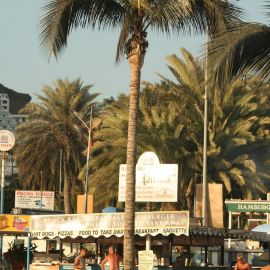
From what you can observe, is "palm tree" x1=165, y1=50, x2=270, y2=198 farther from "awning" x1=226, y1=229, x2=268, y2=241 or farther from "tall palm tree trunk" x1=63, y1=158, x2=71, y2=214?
"awning" x1=226, y1=229, x2=268, y2=241

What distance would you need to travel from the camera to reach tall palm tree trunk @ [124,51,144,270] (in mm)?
20672

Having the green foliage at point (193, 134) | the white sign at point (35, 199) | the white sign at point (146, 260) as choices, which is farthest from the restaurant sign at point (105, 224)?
the white sign at point (35, 199)

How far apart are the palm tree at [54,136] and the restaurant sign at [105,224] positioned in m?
30.9

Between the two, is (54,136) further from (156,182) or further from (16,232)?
(16,232)

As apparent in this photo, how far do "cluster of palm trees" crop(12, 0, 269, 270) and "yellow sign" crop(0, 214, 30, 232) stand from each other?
495 centimetres

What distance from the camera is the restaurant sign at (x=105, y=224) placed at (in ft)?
76.8

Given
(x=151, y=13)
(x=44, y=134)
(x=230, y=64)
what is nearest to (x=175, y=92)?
(x=44, y=134)

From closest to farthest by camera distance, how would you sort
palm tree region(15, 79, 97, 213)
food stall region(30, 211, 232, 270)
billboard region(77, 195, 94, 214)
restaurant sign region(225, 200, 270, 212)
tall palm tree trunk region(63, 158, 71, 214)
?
food stall region(30, 211, 232, 270)
restaurant sign region(225, 200, 270, 212)
billboard region(77, 195, 94, 214)
palm tree region(15, 79, 97, 213)
tall palm tree trunk region(63, 158, 71, 214)

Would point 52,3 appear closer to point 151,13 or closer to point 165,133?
point 151,13

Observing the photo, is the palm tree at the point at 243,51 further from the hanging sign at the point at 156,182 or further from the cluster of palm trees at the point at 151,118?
the hanging sign at the point at 156,182

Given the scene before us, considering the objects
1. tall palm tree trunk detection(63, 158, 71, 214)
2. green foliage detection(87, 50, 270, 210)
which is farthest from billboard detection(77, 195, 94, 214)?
tall palm tree trunk detection(63, 158, 71, 214)

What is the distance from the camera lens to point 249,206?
3900 cm

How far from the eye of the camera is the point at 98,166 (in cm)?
5306

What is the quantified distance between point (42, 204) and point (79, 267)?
39837 mm
